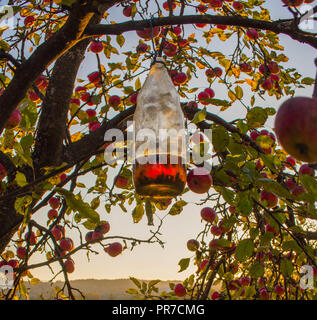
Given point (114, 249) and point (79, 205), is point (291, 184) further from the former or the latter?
point (114, 249)

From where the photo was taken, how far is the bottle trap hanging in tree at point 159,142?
41.4 inches

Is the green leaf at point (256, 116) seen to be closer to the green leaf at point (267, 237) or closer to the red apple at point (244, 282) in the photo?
the green leaf at point (267, 237)

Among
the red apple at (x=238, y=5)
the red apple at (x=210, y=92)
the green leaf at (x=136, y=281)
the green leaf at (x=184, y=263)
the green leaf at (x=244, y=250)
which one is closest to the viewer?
the green leaf at (x=244, y=250)

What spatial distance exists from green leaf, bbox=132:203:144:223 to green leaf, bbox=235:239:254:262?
0.71m

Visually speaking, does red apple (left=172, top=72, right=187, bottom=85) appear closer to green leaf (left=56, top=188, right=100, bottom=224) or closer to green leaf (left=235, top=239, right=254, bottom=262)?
green leaf (left=235, top=239, right=254, bottom=262)

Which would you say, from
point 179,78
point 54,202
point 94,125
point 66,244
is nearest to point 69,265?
point 66,244

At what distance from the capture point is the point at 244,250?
1637 millimetres

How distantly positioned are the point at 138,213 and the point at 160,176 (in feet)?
3.73

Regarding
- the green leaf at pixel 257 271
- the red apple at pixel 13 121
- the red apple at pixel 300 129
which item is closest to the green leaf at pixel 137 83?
the red apple at pixel 13 121

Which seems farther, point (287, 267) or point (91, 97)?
point (91, 97)

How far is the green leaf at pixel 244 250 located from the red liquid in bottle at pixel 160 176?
2.32 feet
